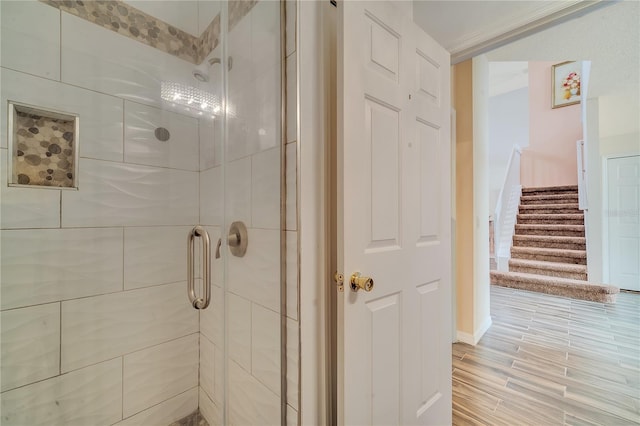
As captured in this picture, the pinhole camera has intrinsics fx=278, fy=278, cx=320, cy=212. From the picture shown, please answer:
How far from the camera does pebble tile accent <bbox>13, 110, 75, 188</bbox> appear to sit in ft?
3.67

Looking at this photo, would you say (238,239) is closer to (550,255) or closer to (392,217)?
(392,217)

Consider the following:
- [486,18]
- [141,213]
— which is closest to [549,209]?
[486,18]

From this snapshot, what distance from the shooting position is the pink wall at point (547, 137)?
5.74 m

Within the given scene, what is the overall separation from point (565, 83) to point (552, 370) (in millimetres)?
6424

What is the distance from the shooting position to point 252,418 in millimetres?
1155

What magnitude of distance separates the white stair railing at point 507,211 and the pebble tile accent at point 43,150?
216 inches

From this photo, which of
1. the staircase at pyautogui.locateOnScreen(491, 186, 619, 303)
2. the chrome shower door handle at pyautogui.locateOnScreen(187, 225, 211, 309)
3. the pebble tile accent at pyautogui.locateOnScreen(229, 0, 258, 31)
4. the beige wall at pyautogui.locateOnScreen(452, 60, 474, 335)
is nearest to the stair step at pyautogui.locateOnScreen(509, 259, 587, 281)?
the staircase at pyautogui.locateOnScreen(491, 186, 619, 303)

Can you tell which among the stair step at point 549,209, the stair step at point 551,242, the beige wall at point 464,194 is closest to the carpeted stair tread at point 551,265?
the stair step at point 551,242

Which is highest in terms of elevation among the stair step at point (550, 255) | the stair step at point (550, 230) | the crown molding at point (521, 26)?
the crown molding at point (521, 26)

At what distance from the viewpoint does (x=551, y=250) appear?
4.48 meters

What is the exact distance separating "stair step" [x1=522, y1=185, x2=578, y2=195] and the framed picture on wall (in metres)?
1.80

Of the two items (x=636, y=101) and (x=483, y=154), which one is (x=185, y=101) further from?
(x=636, y=101)

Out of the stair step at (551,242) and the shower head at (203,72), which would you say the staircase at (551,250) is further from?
the shower head at (203,72)

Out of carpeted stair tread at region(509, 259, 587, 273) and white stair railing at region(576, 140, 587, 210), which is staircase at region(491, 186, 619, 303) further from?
white stair railing at region(576, 140, 587, 210)
